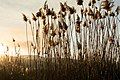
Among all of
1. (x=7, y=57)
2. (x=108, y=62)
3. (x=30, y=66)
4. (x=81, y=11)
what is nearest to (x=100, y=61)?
(x=108, y=62)

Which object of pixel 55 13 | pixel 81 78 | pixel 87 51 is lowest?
pixel 81 78

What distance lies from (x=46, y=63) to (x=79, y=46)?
34.1 inches

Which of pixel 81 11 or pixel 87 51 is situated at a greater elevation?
pixel 81 11

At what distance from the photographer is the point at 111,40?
7281mm

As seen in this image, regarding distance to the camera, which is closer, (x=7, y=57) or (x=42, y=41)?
(x=42, y=41)

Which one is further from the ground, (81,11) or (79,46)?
(81,11)

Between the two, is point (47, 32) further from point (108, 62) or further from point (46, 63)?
point (108, 62)

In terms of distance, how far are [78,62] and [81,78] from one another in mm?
465

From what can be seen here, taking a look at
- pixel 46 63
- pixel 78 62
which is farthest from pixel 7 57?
pixel 78 62

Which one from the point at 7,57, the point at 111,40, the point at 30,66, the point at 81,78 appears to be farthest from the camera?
the point at 7,57

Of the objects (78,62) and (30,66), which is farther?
(30,66)

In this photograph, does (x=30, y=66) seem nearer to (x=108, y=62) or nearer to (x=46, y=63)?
(x=46, y=63)

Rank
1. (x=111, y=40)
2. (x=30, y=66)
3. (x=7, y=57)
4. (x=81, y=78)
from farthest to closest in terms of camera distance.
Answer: (x=7, y=57) < (x=30, y=66) < (x=111, y=40) < (x=81, y=78)

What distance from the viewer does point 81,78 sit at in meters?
6.84
